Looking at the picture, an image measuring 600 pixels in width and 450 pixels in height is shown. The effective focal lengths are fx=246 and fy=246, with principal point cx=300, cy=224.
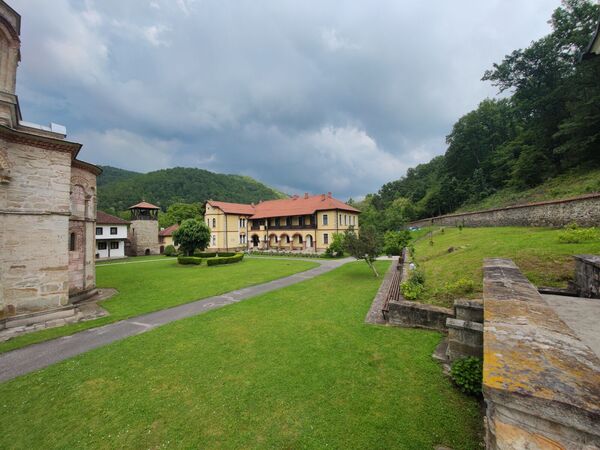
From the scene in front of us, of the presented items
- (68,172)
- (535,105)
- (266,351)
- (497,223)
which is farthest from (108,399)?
(535,105)

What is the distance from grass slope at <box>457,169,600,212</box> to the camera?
1747 centimetres

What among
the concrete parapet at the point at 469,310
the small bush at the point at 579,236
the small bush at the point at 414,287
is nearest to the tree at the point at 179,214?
the small bush at the point at 414,287

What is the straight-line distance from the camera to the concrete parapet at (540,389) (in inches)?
57.2

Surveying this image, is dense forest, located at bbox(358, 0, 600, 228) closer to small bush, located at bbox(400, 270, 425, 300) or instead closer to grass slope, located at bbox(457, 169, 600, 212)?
grass slope, located at bbox(457, 169, 600, 212)

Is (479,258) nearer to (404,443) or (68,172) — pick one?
(404,443)

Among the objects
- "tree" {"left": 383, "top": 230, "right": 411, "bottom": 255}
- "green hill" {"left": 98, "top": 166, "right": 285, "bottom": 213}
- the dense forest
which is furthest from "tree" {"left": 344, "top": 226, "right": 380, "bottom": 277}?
"green hill" {"left": 98, "top": 166, "right": 285, "bottom": 213}

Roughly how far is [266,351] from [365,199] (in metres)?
80.0

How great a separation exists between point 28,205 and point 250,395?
1098 cm

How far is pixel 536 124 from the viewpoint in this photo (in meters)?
30.5

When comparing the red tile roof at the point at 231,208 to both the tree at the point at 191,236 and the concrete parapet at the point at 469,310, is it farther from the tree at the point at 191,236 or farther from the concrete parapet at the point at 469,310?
the concrete parapet at the point at 469,310

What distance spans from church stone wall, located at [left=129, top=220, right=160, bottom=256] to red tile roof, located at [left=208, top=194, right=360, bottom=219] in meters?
10.2

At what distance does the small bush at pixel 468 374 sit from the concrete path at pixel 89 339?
880cm

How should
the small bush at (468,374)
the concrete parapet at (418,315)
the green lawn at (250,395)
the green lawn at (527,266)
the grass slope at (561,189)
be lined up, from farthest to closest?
the grass slope at (561,189) < the concrete parapet at (418,315) < the green lawn at (527,266) < the small bush at (468,374) < the green lawn at (250,395)

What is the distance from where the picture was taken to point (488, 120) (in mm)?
45781
